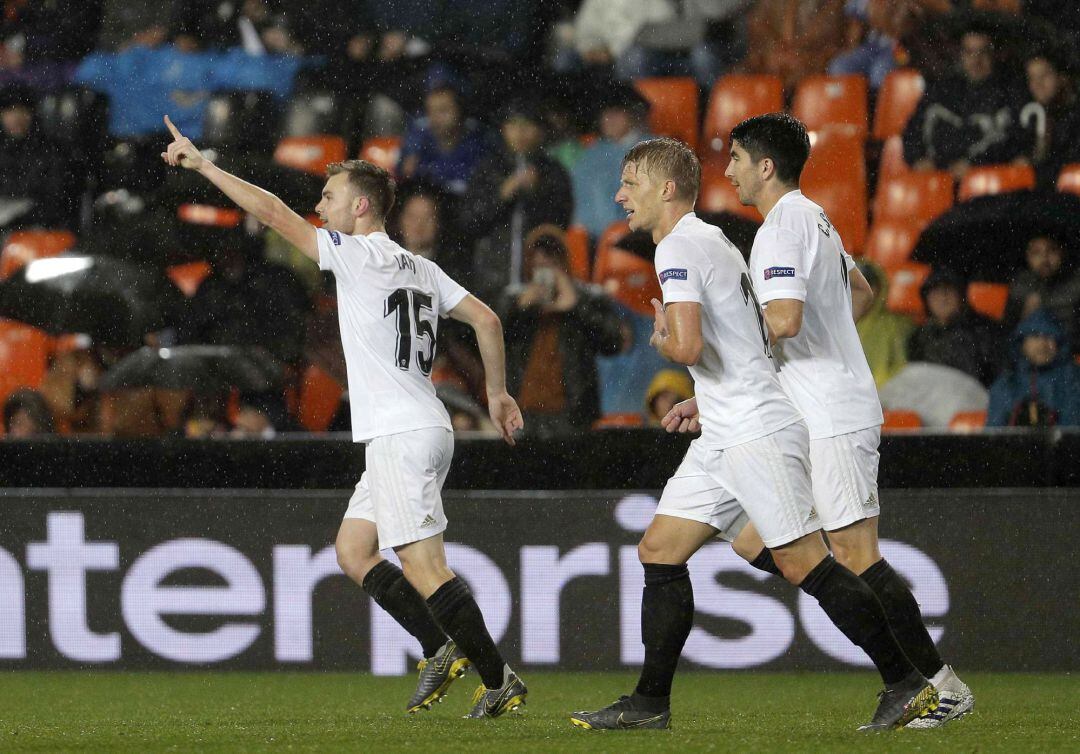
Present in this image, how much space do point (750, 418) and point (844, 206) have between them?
470 cm

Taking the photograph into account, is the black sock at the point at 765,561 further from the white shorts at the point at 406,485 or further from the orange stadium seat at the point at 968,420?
the orange stadium seat at the point at 968,420

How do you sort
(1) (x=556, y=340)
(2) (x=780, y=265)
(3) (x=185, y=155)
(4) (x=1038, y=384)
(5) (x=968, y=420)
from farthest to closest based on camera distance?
1. (1) (x=556, y=340)
2. (5) (x=968, y=420)
3. (4) (x=1038, y=384)
4. (3) (x=185, y=155)
5. (2) (x=780, y=265)

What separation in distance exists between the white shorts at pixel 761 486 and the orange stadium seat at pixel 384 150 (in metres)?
5.02

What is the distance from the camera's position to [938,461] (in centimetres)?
627

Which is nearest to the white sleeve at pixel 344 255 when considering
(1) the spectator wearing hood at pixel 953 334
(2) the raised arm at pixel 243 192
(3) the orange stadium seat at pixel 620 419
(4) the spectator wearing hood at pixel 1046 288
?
(2) the raised arm at pixel 243 192

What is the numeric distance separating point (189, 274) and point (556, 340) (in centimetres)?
214

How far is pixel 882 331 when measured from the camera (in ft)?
24.3

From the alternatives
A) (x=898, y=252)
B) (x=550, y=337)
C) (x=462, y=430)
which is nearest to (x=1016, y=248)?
(x=898, y=252)

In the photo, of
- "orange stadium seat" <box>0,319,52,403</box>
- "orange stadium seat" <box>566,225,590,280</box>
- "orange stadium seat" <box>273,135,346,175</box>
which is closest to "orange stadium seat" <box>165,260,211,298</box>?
"orange stadium seat" <box>0,319,52,403</box>

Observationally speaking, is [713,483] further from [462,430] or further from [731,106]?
[731,106]

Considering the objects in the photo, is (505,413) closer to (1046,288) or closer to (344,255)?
(344,255)

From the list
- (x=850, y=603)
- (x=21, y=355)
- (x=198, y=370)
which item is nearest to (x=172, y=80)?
(x=21, y=355)

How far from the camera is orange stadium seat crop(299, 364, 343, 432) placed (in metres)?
7.45

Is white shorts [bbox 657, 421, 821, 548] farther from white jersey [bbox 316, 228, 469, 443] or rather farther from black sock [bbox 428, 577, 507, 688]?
white jersey [bbox 316, 228, 469, 443]
